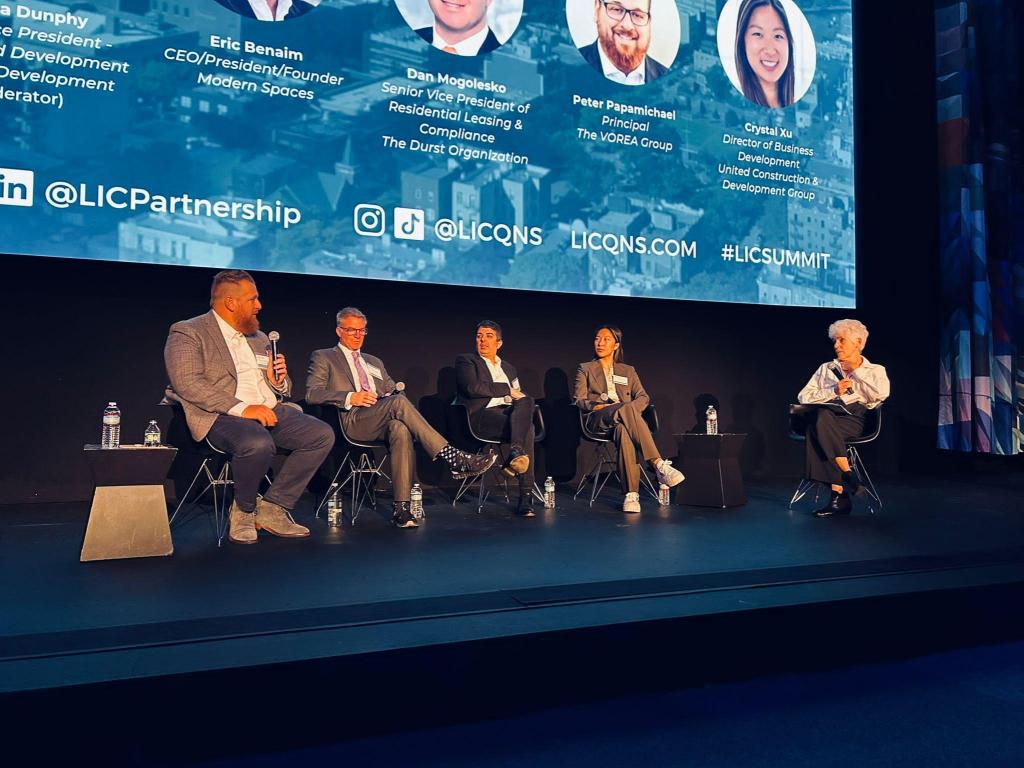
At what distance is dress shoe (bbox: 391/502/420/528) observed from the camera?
11.0 ft

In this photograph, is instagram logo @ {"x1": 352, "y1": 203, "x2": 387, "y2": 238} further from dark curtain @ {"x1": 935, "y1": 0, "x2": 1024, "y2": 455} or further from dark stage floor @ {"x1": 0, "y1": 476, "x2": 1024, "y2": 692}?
dark curtain @ {"x1": 935, "y1": 0, "x2": 1024, "y2": 455}

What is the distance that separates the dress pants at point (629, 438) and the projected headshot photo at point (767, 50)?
2596mm

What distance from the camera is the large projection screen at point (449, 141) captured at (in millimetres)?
3668

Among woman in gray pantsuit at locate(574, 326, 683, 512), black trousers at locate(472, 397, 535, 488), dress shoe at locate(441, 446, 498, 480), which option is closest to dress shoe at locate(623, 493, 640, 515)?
woman in gray pantsuit at locate(574, 326, 683, 512)

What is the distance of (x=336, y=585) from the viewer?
218 cm

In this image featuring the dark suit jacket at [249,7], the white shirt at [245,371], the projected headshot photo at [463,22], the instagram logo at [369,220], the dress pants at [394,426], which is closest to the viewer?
the white shirt at [245,371]

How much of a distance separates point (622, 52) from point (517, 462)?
9.34ft

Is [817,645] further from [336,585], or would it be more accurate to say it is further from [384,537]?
[384,537]

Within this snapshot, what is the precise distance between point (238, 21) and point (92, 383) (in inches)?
82.9

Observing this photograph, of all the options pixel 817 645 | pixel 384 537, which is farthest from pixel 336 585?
A: pixel 817 645

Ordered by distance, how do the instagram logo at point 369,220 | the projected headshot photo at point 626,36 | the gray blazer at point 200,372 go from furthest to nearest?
1. the projected headshot photo at point 626,36
2. the instagram logo at point 369,220
3. the gray blazer at point 200,372

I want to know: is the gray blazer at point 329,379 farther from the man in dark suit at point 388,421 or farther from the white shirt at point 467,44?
the white shirt at point 467,44

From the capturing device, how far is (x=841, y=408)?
12.3 feet

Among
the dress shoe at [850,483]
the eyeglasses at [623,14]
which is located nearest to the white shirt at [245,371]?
the dress shoe at [850,483]
